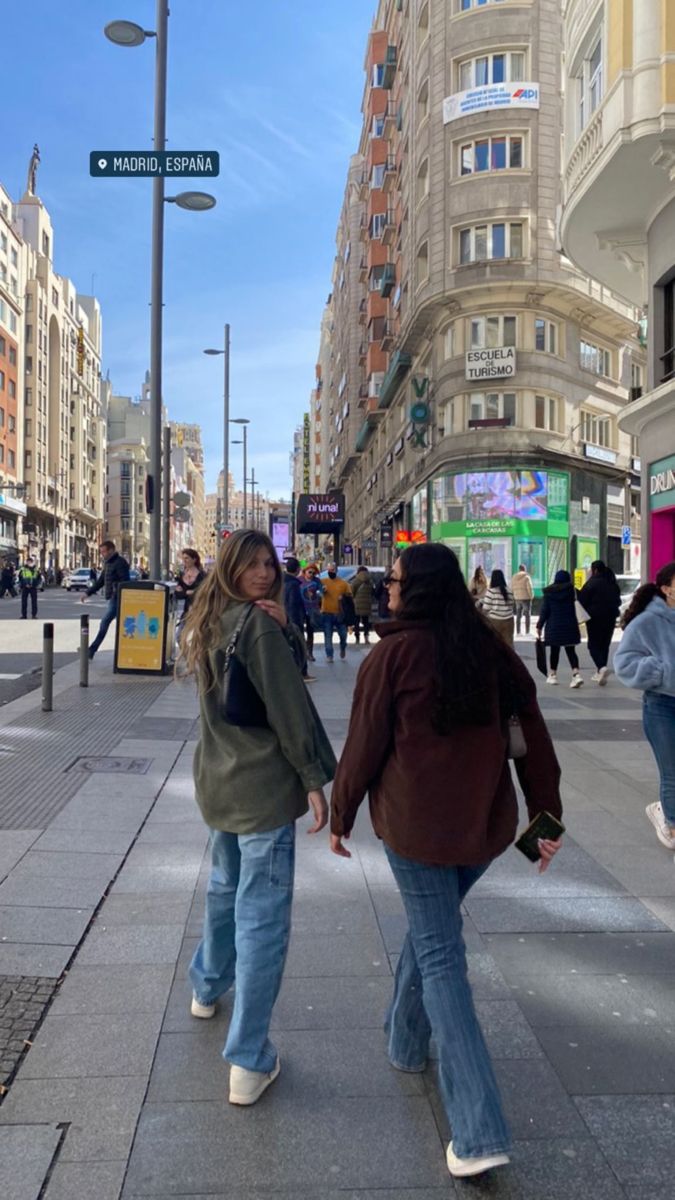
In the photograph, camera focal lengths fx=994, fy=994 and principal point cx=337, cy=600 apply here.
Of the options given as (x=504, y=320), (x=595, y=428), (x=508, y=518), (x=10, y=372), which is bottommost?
(x=508, y=518)

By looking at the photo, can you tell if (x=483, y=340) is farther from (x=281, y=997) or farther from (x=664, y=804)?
(x=281, y=997)

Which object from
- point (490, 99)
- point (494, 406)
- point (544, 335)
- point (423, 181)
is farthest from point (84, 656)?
point (423, 181)

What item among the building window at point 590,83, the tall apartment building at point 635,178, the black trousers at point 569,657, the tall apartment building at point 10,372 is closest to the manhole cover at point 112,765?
the black trousers at point 569,657

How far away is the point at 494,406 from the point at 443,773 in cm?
3378

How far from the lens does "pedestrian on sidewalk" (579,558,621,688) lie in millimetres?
14031

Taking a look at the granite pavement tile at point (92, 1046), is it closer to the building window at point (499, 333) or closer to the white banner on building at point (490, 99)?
the building window at point (499, 333)

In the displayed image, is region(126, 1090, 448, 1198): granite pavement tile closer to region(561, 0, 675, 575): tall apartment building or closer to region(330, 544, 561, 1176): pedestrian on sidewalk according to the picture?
region(330, 544, 561, 1176): pedestrian on sidewalk

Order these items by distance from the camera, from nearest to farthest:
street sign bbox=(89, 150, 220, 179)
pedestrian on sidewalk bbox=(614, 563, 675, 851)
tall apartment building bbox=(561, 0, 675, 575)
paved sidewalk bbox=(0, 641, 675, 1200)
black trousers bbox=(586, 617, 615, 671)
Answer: paved sidewalk bbox=(0, 641, 675, 1200) < pedestrian on sidewalk bbox=(614, 563, 675, 851) < street sign bbox=(89, 150, 220, 179) < tall apartment building bbox=(561, 0, 675, 575) < black trousers bbox=(586, 617, 615, 671)

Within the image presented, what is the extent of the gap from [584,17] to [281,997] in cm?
1595

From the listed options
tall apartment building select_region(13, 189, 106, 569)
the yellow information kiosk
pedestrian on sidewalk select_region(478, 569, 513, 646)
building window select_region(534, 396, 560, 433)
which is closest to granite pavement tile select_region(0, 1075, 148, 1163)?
pedestrian on sidewalk select_region(478, 569, 513, 646)

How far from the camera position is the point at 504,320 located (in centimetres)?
3550

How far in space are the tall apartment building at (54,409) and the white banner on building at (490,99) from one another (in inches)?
2117

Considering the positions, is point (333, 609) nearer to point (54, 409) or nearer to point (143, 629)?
point (143, 629)

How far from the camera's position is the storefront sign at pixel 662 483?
15258 millimetres
